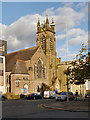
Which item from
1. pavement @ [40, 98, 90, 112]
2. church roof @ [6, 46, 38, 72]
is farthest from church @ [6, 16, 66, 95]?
pavement @ [40, 98, 90, 112]

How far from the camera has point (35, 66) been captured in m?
65.5

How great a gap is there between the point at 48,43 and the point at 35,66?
13.3 metres

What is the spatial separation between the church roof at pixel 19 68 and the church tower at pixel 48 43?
39.8 feet

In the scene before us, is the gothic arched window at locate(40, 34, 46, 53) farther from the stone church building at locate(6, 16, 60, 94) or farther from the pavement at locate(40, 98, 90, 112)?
the pavement at locate(40, 98, 90, 112)

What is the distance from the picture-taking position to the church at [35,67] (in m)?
58.5

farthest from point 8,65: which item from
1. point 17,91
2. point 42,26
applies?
point 42,26

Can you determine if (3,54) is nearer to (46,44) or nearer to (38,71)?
(38,71)

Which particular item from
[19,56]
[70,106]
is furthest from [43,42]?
[70,106]

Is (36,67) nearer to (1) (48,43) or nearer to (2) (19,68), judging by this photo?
(2) (19,68)

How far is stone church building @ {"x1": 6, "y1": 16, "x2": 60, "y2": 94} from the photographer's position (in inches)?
2303

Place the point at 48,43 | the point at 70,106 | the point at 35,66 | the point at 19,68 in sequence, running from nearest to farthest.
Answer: the point at 70,106, the point at 19,68, the point at 35,66, the point at 48,43

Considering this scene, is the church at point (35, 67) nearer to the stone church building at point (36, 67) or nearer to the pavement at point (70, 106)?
the stone church building at point (36, 67)

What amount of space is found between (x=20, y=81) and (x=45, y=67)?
569 inches

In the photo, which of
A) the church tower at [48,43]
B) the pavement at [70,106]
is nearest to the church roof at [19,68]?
the church tower at [48,43]
